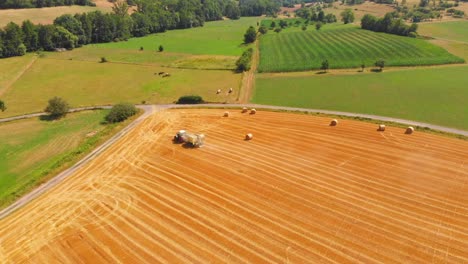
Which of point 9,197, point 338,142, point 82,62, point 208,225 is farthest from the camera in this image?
point 82,62

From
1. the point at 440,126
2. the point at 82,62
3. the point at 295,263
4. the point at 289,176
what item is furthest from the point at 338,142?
the point at 82,62

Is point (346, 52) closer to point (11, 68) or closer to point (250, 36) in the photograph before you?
point (250, 36)

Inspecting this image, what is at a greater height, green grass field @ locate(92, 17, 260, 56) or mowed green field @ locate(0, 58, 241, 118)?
green grass field @ locate(92, 17, 260, 56)

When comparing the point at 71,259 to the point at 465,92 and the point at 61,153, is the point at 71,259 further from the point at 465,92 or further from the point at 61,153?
the point at 465,92

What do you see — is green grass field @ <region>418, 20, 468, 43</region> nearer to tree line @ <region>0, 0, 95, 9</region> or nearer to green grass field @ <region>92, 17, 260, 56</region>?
green grass field @ <region>92, 17, 260, 56</region>

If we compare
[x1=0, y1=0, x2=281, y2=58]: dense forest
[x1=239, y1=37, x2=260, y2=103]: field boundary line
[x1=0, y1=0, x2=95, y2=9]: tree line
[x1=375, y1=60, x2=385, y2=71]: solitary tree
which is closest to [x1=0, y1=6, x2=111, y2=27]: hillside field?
[x1=0, y1=0, x2=95, y2=9]: tree line

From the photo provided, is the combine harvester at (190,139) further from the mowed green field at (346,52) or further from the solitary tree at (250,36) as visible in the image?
the solitary tree at (250,36)

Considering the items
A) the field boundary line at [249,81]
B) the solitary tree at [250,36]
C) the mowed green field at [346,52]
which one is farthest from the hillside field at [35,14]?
the field boundary line at [249,81]
